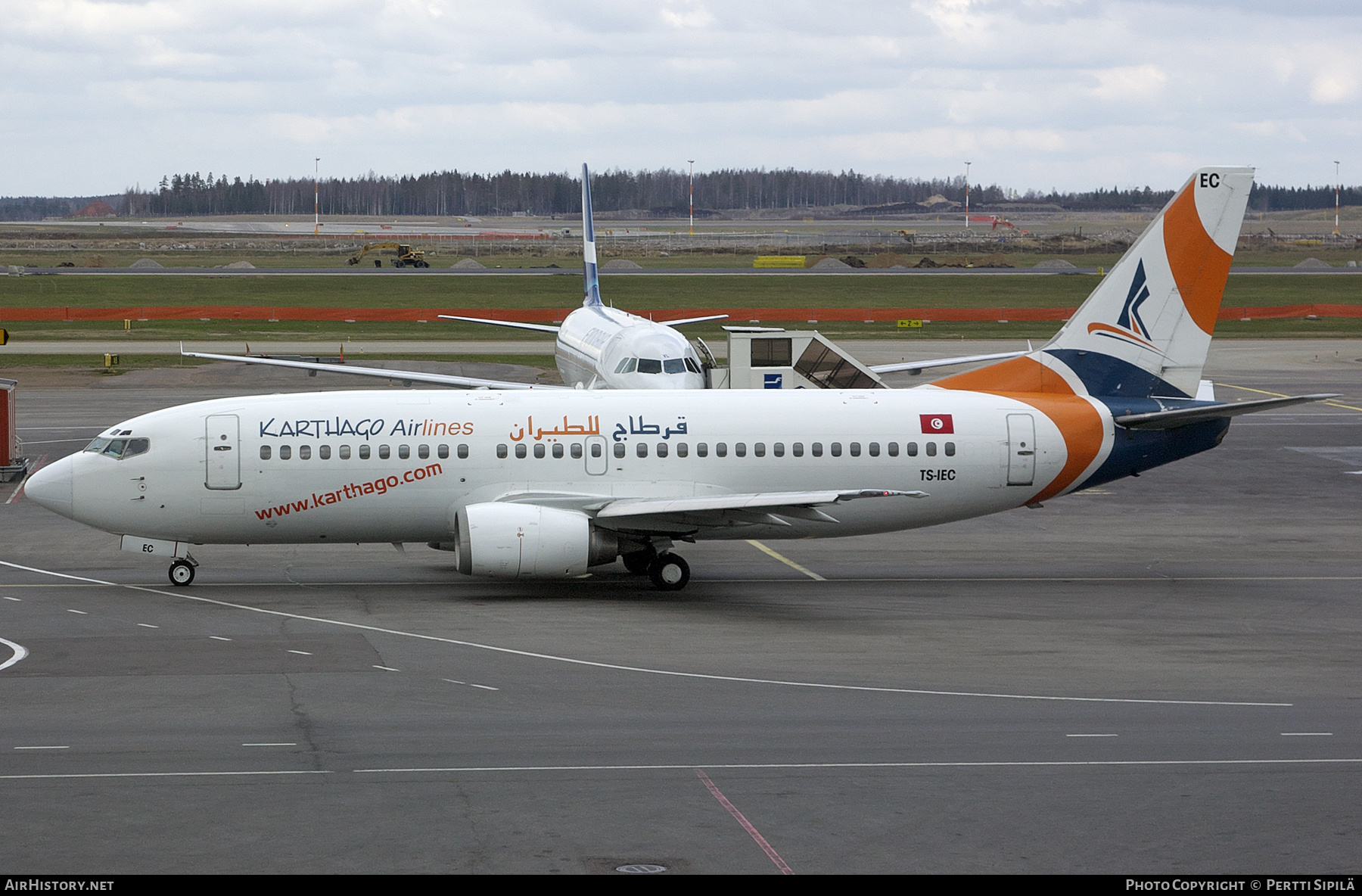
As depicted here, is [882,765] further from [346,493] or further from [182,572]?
[182,572]

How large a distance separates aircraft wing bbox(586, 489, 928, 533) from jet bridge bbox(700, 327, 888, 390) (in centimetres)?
1534

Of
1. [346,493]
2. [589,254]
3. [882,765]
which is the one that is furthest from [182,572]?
[589,254]

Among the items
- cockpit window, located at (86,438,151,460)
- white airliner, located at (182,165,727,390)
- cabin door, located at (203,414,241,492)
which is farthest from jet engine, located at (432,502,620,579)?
white airliner, located at (182,165,727,390)

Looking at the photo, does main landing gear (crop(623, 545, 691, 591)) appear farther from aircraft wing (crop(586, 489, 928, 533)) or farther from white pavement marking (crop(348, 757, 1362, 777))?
white pavement marking (crop(348, 757, 1362, 777))

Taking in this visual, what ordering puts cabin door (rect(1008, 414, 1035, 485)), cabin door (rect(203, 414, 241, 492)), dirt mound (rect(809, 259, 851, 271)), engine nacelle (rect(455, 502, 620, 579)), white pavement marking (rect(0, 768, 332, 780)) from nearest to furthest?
1. white pavement marking (rect(0, 768, 332, 780))
2. engine nacelle (rect(455, 502, 620, 579))
3. cabin door (rect(203, 414, 241, 492))
4. cabin door (rect(1008, 414, 1035, 485))
5. dirt mound (rect(809, 259, 851, 271))

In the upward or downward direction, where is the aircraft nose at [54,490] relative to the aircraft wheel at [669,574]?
upward

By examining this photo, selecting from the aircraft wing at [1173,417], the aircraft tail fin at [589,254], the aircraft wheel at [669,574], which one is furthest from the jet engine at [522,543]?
the aircraft tail fin at [589,254]

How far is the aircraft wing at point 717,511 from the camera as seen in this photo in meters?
28.5

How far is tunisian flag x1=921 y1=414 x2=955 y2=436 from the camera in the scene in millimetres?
31531

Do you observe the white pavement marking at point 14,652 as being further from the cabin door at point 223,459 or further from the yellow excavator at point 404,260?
the yellow excavator at point 404,260

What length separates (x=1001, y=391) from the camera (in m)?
33.0

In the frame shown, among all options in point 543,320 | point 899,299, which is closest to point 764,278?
point 899,299

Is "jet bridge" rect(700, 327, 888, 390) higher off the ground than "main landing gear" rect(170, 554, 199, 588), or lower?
higher

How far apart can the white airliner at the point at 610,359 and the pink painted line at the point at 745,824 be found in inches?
816
